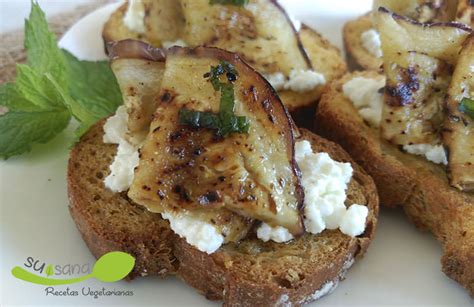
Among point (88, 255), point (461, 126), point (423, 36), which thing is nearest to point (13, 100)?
point (88, 255)

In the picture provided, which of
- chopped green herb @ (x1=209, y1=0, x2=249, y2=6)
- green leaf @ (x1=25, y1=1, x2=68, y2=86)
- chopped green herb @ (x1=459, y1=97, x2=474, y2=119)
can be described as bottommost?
green leaf @ (x1=25, y1=1, x2=68, y2=86)

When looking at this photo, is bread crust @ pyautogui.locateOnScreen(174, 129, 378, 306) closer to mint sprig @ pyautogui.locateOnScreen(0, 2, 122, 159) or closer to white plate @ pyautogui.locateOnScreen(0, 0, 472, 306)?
white plate @ pyautogui.locateOnScreen(0, 0, 472, 306)

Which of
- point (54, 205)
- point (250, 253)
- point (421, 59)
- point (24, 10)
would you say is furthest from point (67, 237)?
point (24, 10)

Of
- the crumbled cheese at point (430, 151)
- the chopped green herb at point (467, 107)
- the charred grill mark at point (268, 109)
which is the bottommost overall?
the crumbled cheese at point (430, 151)

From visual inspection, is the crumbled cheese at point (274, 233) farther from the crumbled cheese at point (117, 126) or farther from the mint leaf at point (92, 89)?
the mint leaf at point (92, 89)

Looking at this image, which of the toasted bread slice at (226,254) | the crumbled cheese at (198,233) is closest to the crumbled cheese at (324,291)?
the toasted bread slice at (226,254)

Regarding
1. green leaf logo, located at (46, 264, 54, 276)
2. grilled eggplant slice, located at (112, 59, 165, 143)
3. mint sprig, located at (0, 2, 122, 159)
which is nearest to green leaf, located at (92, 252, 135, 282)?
green leaf logo, located at (46, 264, 54, 276)
